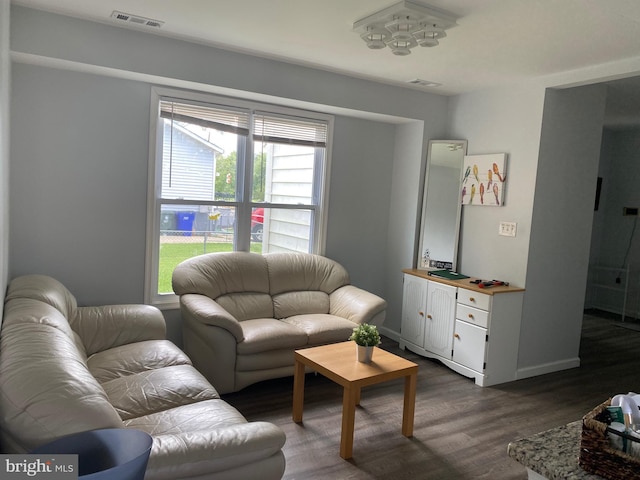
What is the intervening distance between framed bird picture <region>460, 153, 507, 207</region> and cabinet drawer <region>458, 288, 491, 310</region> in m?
0.86

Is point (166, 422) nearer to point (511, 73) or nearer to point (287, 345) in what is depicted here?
point (287, 345)

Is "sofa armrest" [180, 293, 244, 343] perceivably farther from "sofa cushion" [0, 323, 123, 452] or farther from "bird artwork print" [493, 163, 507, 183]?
"bird artwork print" [493, 163, 507, 183]

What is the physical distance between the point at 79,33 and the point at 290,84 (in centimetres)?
158

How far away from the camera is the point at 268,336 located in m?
3.48

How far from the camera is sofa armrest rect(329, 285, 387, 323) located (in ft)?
13.1

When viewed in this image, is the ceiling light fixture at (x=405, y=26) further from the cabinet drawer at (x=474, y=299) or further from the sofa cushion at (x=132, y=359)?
the sofa cushion at (x=132, y=359)

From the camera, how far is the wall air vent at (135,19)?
303 centimetres

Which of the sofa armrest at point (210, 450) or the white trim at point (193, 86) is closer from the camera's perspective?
the sofa armrest at point (210, 450)

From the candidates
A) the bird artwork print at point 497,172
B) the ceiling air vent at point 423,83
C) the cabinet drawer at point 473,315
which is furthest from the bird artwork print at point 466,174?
the cabinet drawer at point 473,315

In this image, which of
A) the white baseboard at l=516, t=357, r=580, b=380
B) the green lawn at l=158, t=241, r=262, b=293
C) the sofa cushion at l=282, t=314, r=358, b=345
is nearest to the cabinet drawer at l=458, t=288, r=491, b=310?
the white baseboard at l=516, t=357, r=580, b=380

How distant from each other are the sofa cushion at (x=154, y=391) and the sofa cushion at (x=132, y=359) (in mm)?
92

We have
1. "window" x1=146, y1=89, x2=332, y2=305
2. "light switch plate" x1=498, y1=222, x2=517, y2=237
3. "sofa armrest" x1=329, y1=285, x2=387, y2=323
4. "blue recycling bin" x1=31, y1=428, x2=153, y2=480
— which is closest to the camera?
"blue recycling bin" x1=31, y1=428, x2=153, y2=480

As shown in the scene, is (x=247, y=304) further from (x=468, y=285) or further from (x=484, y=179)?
(x=484, y=179)

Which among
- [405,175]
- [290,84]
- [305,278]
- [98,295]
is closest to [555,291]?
[405,175]
